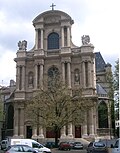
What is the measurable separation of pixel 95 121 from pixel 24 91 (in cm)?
1538

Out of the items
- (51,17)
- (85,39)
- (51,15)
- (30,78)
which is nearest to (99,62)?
(85,39)

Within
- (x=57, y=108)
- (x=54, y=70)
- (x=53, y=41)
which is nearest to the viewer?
(x=57, y=108)

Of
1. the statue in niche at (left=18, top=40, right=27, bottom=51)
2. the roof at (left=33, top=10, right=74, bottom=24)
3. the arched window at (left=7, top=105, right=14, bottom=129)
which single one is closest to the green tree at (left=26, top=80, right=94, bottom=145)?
the arched window at (left=7, top=105, right=14, bottom=129)

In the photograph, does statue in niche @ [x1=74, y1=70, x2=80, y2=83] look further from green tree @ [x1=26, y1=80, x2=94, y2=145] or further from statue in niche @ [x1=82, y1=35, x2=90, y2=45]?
green tree @ [x1=26, y1=80, x2=94, y2=145]

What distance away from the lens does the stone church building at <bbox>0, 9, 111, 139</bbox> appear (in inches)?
2314

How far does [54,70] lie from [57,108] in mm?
18278

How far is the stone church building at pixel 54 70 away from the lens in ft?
193

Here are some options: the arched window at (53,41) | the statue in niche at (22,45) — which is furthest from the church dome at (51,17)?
the statue in niche at (22,45)

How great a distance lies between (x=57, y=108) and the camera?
44844mm

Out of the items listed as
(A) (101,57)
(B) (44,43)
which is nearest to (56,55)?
(B) (44,43)

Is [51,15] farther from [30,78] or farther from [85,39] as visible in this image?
[30,78]

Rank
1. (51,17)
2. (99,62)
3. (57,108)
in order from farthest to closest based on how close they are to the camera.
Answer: (99,62), (51,17), (57,108)

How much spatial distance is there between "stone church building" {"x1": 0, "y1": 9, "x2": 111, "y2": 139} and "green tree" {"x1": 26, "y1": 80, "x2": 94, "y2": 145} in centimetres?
1073

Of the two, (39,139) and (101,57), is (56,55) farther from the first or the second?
(101,57)
